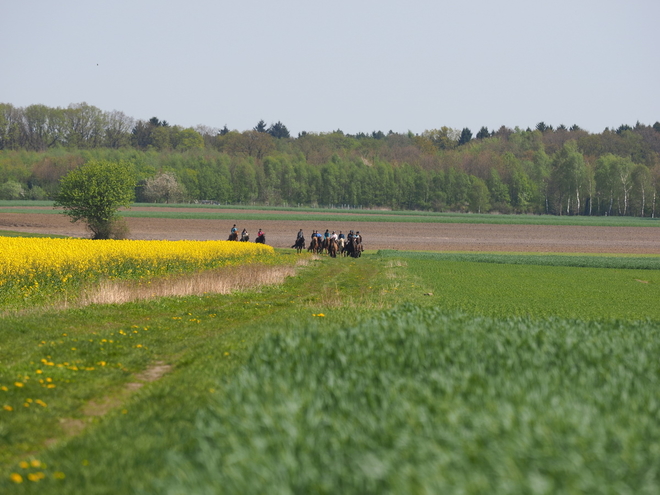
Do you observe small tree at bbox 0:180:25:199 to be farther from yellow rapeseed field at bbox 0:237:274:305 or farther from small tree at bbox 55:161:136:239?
yellow rapeseed field at bbox 0:237:274:305

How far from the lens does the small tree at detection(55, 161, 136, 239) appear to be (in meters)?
62.4

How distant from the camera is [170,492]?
5266 millimetres

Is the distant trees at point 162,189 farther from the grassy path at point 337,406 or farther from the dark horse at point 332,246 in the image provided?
the grassy path at point 337,406

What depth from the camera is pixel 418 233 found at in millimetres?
84062

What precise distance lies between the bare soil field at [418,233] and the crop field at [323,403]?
2069 inches

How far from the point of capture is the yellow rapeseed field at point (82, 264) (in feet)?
70.6

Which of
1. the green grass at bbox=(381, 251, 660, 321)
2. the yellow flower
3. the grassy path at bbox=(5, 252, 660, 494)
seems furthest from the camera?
the green grass at bbox=(381, 251, 660, 321)

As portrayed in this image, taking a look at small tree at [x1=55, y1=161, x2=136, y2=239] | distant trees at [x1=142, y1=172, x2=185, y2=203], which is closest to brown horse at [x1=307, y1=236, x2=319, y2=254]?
small tree at [x1=55, y1=161, x2=136, y2=239]

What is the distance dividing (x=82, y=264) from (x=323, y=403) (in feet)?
62.9

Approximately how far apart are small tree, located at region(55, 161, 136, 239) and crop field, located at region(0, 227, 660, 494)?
4485 cm

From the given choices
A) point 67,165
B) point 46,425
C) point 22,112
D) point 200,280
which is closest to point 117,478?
point 46,425

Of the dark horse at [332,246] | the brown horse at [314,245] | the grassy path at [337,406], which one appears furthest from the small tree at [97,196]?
the grassy path at [337,406]

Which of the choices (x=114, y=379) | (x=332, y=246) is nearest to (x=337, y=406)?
(x=114, y=379)

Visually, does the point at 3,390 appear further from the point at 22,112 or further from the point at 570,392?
the point at 22,112
